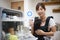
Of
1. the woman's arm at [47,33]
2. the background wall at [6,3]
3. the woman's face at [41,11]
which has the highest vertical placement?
the background wall at [6,3]

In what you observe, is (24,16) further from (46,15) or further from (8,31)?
(8,31)

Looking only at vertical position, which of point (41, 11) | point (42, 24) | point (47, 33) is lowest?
point (47, 33)

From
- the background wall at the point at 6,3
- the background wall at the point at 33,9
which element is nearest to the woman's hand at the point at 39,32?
the background wall at the point at 33,9

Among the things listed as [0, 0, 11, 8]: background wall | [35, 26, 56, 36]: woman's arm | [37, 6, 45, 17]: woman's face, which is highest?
[0, 0, 11, 8]: background wall

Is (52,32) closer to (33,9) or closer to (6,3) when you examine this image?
(33,9)

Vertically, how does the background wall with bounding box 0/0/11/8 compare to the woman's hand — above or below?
above

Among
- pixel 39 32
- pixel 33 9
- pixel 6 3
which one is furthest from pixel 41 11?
pixel 6 3

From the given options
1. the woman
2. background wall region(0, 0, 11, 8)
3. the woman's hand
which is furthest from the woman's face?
background wall region(0, 0, 11, 8)

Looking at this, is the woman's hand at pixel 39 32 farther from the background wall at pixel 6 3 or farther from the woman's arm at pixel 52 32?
the background wall at pixel 6 3

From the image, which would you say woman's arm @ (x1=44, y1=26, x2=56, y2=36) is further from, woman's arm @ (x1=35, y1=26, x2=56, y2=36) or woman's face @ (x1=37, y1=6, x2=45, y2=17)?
woman's face @ (x1=37, y1=6, x2=45, y2=17)

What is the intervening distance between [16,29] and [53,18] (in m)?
0.47

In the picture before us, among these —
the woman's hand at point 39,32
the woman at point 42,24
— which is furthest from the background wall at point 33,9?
the woman's hand at point 39,32

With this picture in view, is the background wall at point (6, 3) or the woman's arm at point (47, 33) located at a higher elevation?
the background wall at point (6, 3)

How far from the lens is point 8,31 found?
137 cm
